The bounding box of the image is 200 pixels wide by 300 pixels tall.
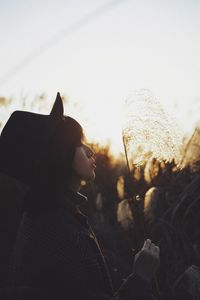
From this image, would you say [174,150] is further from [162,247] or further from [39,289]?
[162,247]

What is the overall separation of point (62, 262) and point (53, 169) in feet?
1.30

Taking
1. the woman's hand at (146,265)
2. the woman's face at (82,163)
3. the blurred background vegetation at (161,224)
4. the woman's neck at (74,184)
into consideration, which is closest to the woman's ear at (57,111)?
the woman's face at (82,163)

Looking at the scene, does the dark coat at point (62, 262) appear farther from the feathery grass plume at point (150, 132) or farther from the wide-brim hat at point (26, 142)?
the feathery grass plume at point (150, 132)

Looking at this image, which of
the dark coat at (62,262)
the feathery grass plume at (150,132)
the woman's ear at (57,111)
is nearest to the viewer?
the dark coat at (62,262)

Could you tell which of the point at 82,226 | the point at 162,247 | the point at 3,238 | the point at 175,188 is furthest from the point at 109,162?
the point at 82,226

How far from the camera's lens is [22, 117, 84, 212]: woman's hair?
166cm

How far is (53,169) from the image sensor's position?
171 centimetres

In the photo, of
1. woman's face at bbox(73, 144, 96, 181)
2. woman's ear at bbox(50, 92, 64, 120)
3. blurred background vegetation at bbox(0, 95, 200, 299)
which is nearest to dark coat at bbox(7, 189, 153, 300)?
woman's face at bbox(73, 144, 96, 181)

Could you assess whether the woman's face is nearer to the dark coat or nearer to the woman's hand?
the dark coat

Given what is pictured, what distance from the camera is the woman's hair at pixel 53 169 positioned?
1661mm

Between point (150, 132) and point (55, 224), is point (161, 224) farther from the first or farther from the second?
point (55, 224)

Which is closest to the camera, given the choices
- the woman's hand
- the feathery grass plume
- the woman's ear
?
the woman's hand

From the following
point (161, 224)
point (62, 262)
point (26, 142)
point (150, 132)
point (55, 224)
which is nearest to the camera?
point (62, 262)

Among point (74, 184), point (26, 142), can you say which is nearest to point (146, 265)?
point (74, 184)
